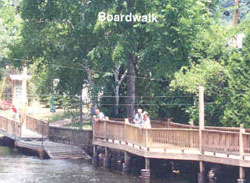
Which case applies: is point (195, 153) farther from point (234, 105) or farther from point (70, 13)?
point (70, 13)

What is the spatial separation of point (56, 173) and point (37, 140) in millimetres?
8409

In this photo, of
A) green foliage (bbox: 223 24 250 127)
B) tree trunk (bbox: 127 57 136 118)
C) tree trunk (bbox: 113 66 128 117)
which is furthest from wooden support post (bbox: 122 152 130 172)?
tree trunk (bbox: 113 66 128 117)

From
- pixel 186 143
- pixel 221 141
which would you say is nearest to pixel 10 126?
pixel 186 143

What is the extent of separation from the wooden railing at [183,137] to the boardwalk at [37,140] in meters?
4.13

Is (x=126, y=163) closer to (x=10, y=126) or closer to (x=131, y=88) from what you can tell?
(x=131, y=88)

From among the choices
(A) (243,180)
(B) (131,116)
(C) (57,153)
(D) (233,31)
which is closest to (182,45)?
(D) (233,31)

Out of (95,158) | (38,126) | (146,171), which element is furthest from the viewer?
(38,126)

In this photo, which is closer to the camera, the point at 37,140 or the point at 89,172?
the point at 89,172

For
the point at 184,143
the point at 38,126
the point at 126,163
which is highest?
the point at 38,126

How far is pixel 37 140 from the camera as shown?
39.6m

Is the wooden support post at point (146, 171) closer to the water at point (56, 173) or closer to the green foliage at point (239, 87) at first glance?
the water at point (56, 173)

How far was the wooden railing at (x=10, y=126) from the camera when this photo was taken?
4031 centimetres

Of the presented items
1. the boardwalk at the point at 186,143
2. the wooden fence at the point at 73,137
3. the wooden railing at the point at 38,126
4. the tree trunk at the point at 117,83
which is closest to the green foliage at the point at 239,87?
the boardwalk at the point at 186,143

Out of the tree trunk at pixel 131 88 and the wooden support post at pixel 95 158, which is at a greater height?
the tree trunk at pixel 131 88
